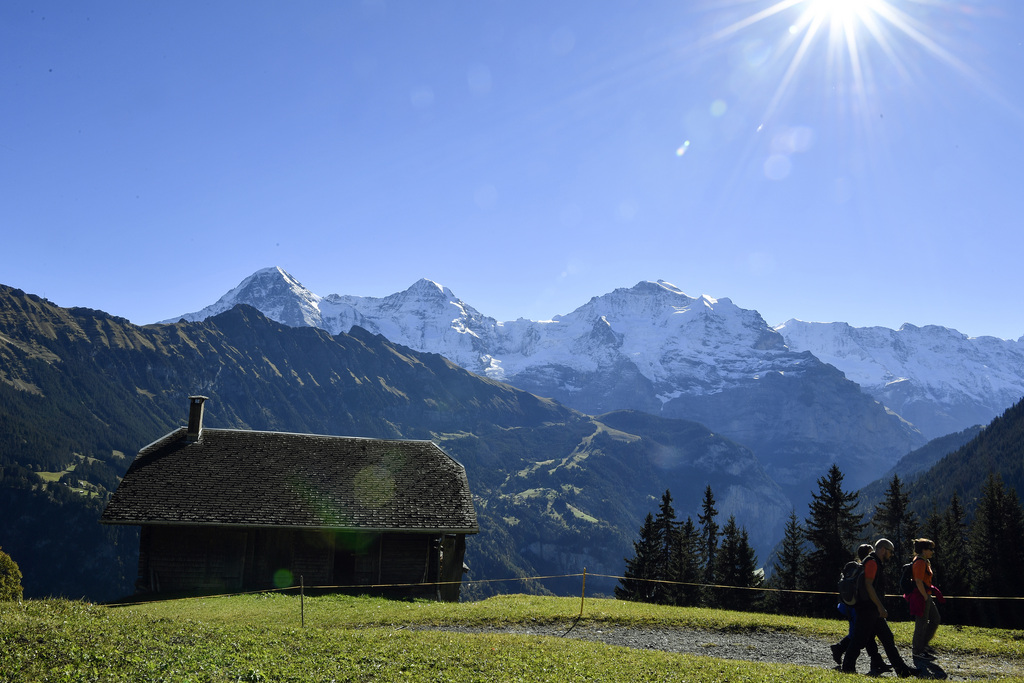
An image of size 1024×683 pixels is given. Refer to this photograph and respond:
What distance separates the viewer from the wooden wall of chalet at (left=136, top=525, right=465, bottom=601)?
1210 inches

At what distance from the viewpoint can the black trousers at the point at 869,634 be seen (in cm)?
1280

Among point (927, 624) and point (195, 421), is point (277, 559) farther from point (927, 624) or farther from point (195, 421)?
point (927, 624)

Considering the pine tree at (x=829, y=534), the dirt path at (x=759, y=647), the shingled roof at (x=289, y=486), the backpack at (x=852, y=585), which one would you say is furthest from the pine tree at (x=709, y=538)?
the backpack at (x=852, y=585)

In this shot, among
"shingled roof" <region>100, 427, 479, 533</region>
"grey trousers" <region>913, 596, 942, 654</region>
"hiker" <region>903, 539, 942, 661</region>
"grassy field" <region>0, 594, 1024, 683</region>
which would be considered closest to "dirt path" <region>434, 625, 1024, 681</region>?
"grey trousers" <region>913, 596, 942, 654</region>

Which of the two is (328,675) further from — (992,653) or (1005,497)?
(1005,497)

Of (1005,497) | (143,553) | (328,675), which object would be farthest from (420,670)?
(1005,497)

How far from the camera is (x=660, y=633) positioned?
18.5m

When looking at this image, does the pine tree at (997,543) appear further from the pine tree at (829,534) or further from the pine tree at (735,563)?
the pine tree at (735,563)

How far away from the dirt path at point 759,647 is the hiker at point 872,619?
972 mm

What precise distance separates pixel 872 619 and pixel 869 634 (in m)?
0.38

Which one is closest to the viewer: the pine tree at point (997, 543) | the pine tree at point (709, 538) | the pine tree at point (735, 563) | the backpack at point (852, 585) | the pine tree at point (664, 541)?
the backpack at point (852, 585)

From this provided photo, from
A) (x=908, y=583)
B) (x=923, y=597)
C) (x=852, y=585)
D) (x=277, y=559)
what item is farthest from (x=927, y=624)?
(x=277, y=559)

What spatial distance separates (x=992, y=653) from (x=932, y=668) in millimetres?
3369

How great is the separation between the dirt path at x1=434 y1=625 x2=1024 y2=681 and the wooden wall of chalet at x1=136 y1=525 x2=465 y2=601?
1575 cm
